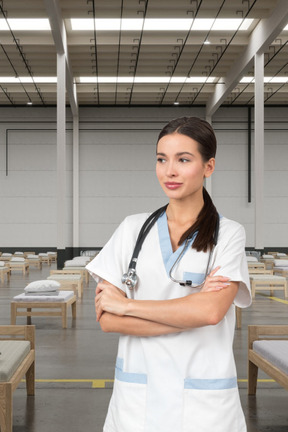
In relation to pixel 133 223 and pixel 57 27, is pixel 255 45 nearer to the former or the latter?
pixel 57 27

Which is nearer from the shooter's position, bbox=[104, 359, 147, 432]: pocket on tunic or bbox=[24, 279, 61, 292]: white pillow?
bbox=[104, 359, 147, 432]: pocket on tunic

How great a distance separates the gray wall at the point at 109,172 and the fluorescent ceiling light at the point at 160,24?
10.1 metres

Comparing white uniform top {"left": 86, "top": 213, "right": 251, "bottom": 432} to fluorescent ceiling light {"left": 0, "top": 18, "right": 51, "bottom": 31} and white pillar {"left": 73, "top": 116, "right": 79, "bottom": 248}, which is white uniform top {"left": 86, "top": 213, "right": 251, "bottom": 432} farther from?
white pillar {"left": 73, "top": 116, "right": 79, "bottom": 248}

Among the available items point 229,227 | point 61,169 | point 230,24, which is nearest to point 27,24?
point 61,169

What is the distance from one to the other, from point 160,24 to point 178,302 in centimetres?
1713

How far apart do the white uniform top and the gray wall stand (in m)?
26.4

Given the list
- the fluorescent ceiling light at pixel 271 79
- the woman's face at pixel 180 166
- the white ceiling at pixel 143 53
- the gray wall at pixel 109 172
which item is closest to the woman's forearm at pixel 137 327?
the woman's face at pixel 180 166

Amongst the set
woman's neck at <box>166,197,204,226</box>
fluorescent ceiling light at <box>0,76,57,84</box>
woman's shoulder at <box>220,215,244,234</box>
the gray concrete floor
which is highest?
fluorescent ceiling light at <box>0,76,57,84</box>

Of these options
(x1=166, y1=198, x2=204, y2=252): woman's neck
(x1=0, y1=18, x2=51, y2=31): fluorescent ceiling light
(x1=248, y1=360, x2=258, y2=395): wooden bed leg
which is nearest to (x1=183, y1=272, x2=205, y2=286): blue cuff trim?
(x1=166, y1=198, x2=204, y2=252): woman's neck

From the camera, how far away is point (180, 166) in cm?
154

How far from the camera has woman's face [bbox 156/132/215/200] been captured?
5.04ft

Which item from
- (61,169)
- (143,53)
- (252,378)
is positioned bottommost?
(252,378)

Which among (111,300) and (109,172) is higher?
(109,172)

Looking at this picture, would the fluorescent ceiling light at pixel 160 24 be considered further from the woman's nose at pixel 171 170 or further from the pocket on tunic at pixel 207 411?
the pocket on tunic at pixel 207 411
